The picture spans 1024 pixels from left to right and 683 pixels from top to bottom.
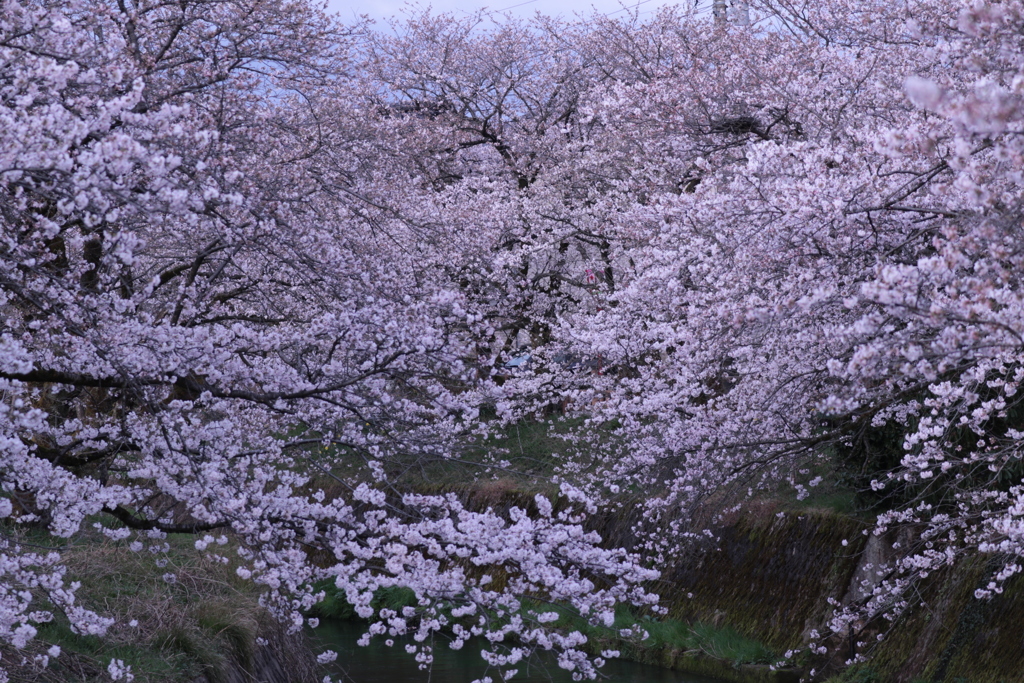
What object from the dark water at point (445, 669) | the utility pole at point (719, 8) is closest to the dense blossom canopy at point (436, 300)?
the dark water at point (445, 669)

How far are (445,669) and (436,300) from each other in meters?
9.03

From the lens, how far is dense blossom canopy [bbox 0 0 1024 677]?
4613mm

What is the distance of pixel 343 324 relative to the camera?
5801mm

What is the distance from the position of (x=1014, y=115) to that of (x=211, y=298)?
1018 cm

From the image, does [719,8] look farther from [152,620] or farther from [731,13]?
[152,620]

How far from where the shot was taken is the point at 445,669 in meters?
13.4

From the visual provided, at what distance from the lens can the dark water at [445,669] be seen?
12477mm

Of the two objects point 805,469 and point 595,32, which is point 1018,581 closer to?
point 805,469

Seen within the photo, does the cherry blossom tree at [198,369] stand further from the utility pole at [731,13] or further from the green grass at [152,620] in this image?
the utility pole at [731,13]

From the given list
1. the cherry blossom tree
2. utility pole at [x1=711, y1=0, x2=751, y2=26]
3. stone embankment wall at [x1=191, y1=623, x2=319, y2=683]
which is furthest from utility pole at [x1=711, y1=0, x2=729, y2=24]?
stone embankment wall at [x1=191, y1=623, x2=319, y2=683]

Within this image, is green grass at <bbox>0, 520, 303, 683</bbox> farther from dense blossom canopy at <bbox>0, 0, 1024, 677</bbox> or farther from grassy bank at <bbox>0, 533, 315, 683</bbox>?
dense blossom canopy at <bbox>0, 0, 1024, 677</bbox>

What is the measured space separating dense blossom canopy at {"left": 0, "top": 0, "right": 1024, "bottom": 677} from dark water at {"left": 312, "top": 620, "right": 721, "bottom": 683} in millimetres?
1683

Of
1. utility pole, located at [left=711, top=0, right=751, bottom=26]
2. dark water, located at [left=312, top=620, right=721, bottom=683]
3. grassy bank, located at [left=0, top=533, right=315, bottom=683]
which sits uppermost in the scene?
utility pole, located at [left=711, top=0, right=751, bottom=26]

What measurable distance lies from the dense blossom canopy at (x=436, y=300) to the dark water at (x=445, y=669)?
168 centimetres
